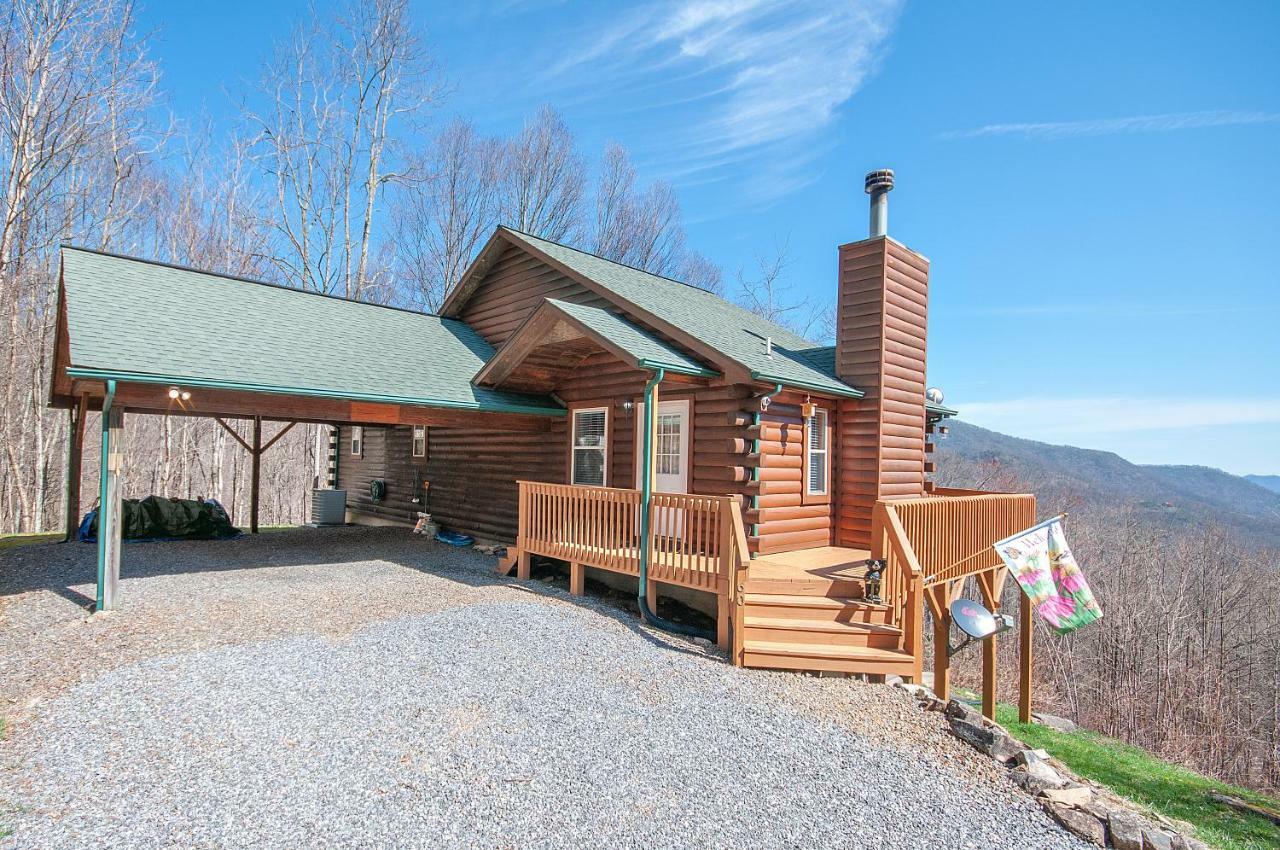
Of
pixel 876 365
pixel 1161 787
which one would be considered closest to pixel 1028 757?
pixel 876 365

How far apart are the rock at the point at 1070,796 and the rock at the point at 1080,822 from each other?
0.19 feet

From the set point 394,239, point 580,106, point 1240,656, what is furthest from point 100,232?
point 1240,656

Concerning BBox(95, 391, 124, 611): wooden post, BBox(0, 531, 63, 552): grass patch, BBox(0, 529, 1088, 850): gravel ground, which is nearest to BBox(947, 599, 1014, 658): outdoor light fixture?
BBox(0, 529, 1088, 850): gravel ground

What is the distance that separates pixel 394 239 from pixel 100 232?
9.15m

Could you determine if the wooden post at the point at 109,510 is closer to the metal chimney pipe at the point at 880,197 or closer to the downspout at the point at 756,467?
the downspout at the point at 756,467

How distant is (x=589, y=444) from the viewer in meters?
10.8

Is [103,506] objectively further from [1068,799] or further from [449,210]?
[449,210]

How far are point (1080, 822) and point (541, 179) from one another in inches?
992

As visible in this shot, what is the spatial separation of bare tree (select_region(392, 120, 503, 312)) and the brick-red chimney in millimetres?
18092

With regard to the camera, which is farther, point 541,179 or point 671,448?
point 541,179

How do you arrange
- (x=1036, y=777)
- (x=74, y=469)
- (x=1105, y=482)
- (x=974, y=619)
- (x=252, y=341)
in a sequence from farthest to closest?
(x=1105, y=482), (x=74, y=469), (x=252, y=341), (x=974, y=619), (x=1036, y=777)

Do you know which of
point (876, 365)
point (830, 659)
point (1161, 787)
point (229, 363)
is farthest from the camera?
point (876, 365)

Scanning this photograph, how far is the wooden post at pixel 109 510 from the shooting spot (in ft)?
22.9

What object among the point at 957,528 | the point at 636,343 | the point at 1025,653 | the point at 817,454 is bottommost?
the point at 1025,653
